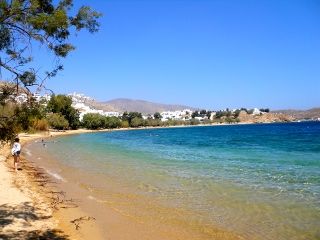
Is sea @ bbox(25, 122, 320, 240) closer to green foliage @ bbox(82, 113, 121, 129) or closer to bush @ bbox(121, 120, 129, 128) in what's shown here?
green foliage @ bbox(82, 113, 121, 129)

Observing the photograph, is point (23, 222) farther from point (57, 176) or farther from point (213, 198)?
point (57, 176)

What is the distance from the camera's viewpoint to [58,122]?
377 ft

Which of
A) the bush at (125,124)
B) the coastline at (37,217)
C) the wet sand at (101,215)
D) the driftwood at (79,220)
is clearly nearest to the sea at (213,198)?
the wet sand at (101,215)

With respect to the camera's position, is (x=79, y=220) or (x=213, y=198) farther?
(x=213, y=198)

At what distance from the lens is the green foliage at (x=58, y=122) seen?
110 meters

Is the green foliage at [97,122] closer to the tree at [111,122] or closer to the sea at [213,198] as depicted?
the tree at [111,122]

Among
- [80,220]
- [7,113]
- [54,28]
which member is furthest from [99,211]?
[54,28]

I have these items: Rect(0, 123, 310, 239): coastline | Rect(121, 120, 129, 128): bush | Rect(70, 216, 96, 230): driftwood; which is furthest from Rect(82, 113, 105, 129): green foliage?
Rect(70, 216, 96, 230): driftwood

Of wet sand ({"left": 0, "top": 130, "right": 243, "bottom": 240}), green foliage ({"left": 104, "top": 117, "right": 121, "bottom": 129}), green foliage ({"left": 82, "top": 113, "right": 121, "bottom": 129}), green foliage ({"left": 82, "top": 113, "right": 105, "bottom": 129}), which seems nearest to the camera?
wet sand ({"left": 0, "top": 130, "right": 243, "bottom": 240})

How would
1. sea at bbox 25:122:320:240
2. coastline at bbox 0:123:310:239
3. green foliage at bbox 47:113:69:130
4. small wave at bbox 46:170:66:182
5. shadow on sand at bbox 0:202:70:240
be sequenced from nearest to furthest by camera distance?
1. shadow on sand at bbox 0:202:70:240
2. coastline at bbox 0:123:310:239
3. sea at bbox 25:122:320:240
4. small wave at bbox 46:170:66:182
5. green foliage at bbox 47:113:69:130

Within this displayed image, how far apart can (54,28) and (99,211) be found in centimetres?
772

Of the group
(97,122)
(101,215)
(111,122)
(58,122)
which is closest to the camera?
(101,215)

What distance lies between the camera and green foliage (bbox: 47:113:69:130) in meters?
110

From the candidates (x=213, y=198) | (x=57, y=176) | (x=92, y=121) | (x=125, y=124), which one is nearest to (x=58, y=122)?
(x=92, y=121)
